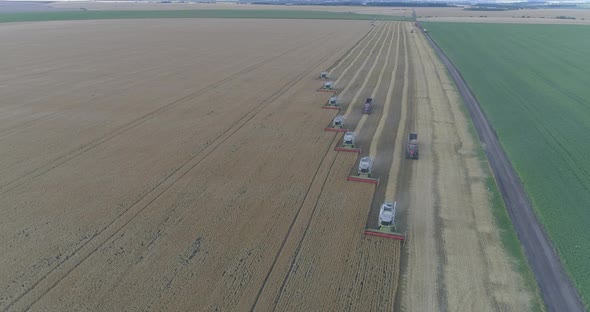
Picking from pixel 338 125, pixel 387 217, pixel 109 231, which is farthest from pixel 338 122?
pixel 109 231

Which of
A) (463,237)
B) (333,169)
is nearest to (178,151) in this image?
(333,169)

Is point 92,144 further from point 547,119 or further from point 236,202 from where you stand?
point 547,119

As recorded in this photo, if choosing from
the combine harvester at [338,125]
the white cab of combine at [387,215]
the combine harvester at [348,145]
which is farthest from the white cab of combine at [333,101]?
the white cab of combine at [387,215]

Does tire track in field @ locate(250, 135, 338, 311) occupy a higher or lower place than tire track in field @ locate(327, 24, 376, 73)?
lower

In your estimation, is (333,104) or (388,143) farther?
(333,104)

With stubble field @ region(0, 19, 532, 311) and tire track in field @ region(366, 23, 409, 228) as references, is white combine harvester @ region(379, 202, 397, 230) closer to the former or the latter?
tire track in field @ region(366, 23, 409, 228)

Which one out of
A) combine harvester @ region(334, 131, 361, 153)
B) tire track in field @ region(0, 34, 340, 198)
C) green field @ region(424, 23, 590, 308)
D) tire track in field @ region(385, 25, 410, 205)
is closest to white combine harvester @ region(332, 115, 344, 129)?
combine harvester @ region(334, 131, 361, 153)

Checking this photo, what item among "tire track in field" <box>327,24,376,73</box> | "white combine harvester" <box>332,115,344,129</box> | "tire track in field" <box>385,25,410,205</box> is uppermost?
"tire track in field" <box>327,24,376,73</box>

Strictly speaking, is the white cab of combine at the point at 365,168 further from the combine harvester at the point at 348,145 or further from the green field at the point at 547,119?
the green field at the point at 547,119
